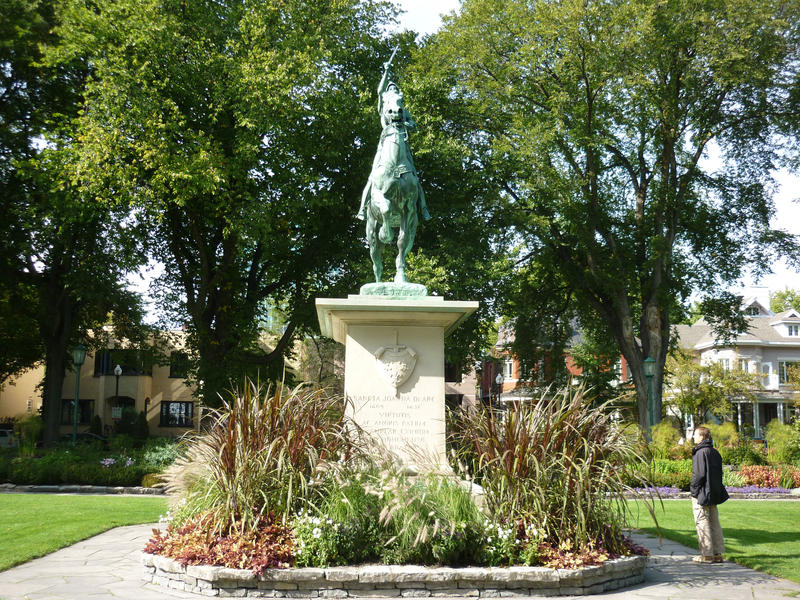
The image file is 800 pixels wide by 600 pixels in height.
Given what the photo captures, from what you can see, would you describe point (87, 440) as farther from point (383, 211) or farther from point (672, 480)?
point (383, 211)

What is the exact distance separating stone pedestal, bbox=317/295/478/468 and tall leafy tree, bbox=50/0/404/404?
11965 mm

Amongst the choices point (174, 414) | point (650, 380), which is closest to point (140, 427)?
point (174, 414)

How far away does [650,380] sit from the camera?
2452cm

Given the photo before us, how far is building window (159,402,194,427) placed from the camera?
164 feet

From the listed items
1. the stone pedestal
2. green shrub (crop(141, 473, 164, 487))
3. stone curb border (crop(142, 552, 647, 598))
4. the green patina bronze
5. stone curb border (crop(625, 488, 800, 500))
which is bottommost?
stone curb border (crop(625, 488, 800, 500))

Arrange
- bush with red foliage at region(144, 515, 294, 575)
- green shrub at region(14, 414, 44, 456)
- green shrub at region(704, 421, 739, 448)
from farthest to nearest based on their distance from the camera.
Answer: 1. green shrub at region(704, 421, 739, 448)
2. green shrub at region(14, 414, 44, 456)
3. bush with red foliage at region(144, 515, 294, 575)

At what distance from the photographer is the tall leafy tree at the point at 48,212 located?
825 inches

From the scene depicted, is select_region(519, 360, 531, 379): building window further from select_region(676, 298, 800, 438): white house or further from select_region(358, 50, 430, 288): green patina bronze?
select_region(676, 298, 800, 438): white house

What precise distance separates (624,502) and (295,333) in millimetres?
18712

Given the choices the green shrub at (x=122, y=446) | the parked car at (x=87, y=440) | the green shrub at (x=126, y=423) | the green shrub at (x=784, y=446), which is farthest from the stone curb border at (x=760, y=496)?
the green shrub at (x=126, y=423)

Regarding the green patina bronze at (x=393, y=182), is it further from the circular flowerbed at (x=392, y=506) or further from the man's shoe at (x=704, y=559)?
the man's shoe at (x=704, y=559)

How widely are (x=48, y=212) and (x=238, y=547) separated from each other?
700 inches

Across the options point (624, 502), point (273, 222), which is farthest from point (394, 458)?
point (273, 222)

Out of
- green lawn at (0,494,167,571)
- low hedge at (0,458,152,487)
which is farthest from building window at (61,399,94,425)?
green lawn at (0,494,167,571)
